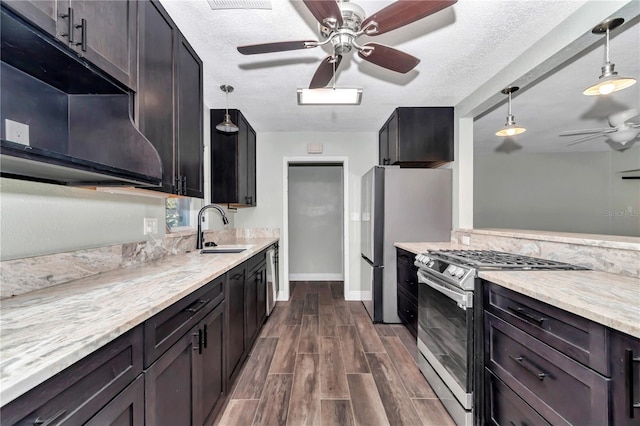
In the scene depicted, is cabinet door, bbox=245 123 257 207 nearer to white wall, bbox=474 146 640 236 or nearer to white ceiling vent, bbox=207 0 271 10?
white ceiling vent, bbox=207 0 271 10

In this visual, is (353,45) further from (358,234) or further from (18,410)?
(358,234)

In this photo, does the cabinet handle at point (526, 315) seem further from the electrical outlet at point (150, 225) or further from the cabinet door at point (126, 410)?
the electrical outlet at point (150, 225)

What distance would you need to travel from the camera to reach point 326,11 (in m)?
1.25

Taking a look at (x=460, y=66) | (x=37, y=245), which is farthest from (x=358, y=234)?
(x=37, y=245)

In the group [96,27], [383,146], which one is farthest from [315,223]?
[96,27]

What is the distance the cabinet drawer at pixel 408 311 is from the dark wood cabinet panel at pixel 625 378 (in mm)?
1645

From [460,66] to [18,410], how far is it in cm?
290

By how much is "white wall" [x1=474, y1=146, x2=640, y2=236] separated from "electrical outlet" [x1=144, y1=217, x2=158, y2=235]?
595cm

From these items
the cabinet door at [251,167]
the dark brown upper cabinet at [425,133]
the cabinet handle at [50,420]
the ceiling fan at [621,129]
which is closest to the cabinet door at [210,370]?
the cabinet handle at [50,420]

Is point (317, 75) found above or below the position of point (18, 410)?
above

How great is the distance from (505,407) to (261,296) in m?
2.04

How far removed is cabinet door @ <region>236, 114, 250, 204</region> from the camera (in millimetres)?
3086

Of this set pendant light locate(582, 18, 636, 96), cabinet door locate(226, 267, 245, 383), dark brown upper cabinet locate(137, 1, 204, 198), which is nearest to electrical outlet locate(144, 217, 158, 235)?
dark brown upper cabinet locate(137, 1, 204, 198)

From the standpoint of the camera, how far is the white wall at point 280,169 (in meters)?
3.93
